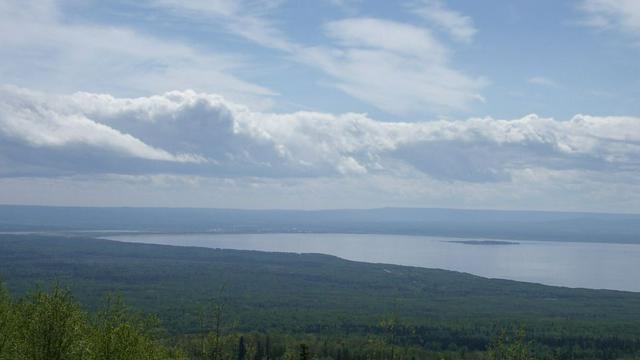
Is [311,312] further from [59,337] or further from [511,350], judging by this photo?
[59,337]

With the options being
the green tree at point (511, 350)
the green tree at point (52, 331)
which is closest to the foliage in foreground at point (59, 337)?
the green tree at point (52, 331)

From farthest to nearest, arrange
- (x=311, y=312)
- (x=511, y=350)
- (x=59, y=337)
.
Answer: (x=311, y=312) → (x=511, y=350) → (x=59, y=337)

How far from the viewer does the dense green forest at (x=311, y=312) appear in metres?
39.0

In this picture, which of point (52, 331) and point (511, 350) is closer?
point (52, 331)

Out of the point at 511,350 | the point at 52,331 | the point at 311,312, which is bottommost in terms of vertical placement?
the point at 311,312

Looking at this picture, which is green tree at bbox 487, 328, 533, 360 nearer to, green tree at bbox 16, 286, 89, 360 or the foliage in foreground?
the foliage in foreground

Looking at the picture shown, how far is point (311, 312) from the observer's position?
103 meters

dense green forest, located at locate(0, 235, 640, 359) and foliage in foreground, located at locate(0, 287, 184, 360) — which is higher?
foliage in foreground, located at locate(0, 287, 184, 360)

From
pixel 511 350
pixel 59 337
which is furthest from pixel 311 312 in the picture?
pixel 59 337

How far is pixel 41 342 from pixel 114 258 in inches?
Answer: 6847

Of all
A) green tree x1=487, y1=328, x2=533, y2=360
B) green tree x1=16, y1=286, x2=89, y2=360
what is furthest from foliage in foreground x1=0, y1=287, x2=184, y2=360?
green tree x1=487, y1=328, x2=533, y2=360

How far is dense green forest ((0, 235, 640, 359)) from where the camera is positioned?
39.0 meters

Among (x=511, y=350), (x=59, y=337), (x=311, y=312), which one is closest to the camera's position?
(x=59, y=337)

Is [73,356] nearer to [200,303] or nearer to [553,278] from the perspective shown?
[200,303]
